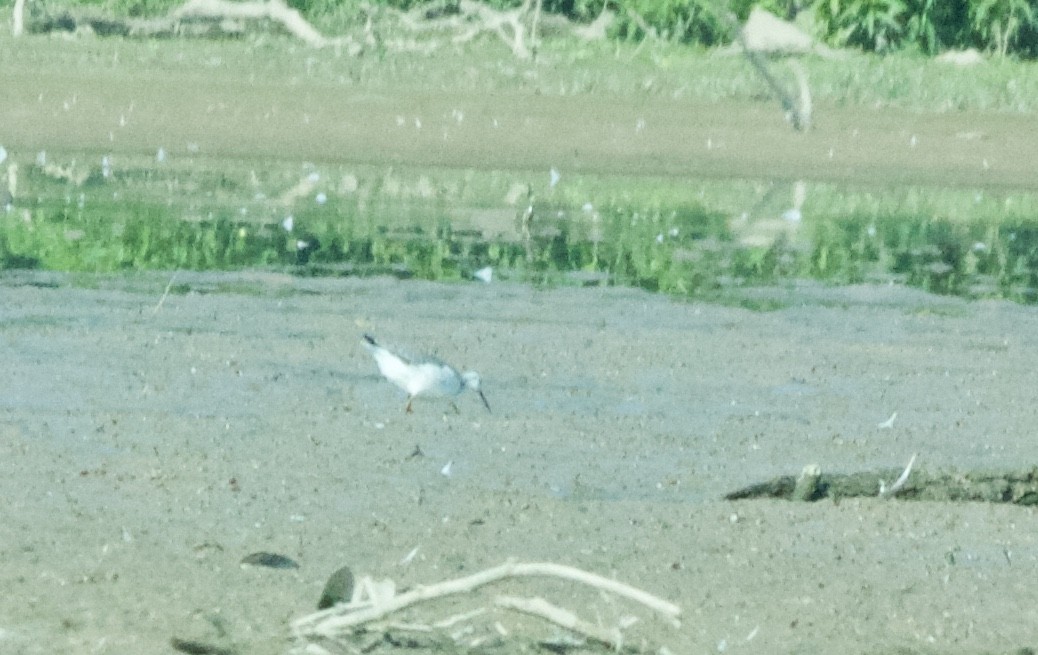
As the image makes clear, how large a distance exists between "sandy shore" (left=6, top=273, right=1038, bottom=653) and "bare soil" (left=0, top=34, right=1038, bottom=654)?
1 cm

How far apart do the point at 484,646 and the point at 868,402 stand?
354 centimetres

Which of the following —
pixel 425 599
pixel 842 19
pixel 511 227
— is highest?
pixel 842 19

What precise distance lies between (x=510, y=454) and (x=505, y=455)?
2 cm

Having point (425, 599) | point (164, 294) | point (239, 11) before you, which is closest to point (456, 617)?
point (425, 599)

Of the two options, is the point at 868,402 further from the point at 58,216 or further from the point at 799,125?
the point at 799,125

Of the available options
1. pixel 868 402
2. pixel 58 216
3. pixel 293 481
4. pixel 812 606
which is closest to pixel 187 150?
pixel 58 216

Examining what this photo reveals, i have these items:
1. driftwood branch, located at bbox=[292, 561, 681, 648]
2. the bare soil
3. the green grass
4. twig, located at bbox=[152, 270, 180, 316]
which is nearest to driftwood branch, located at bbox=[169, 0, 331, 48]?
the green grass

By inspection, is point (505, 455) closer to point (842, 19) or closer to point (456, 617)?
point (456, 617)

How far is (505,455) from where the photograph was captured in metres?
6.62

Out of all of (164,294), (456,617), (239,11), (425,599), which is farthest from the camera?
(239,11)

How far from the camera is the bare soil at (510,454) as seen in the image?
16.1 ft

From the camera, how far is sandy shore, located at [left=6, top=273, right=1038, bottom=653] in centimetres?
492

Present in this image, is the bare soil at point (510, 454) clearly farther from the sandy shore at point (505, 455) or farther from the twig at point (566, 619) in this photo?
the twig at point (566, 619)

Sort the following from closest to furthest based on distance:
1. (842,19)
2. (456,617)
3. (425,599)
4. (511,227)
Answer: (425,599) < (456,617) < (511,227) < (842,19)
